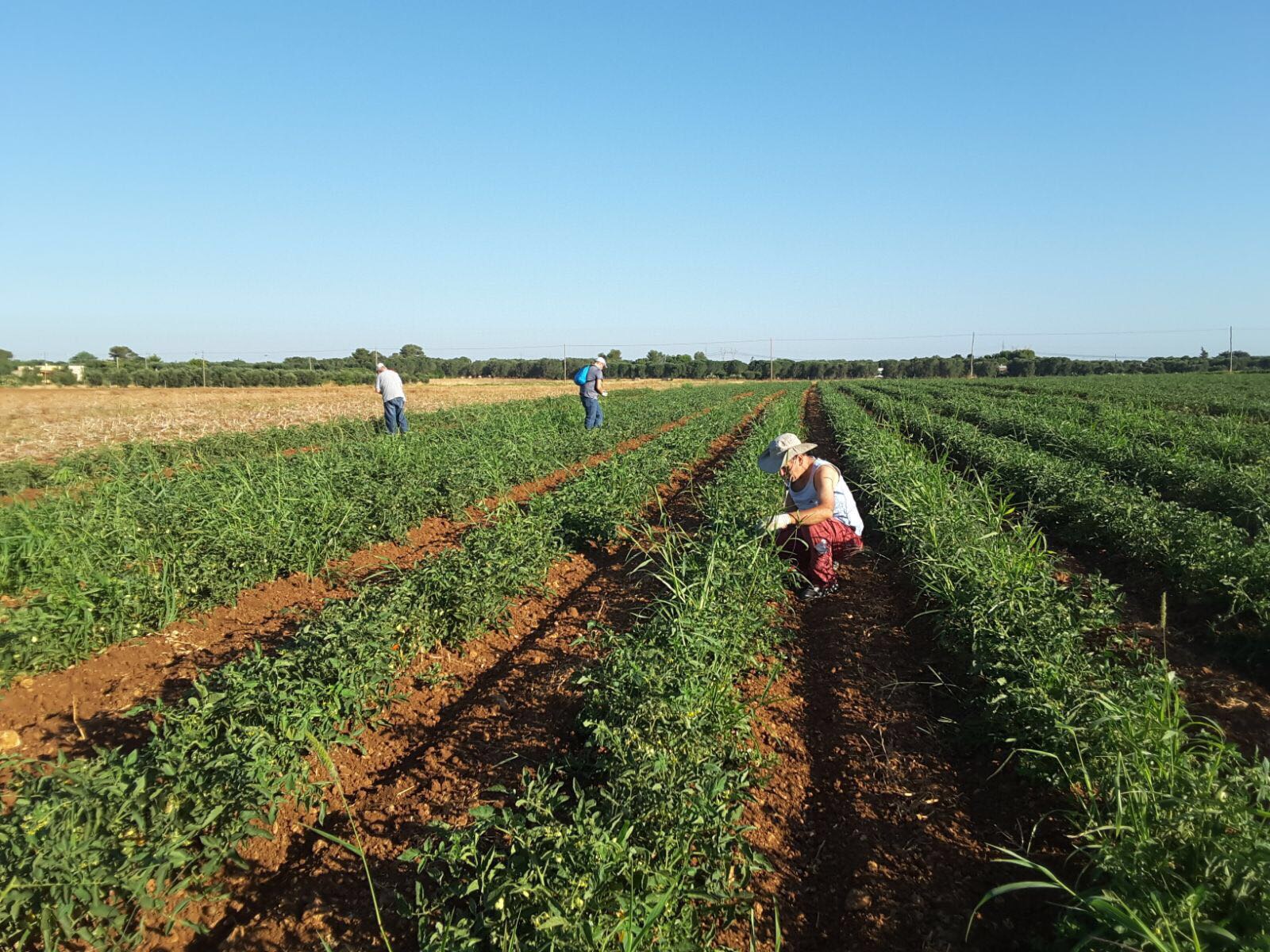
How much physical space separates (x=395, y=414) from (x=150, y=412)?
1354cm

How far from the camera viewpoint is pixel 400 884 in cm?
268

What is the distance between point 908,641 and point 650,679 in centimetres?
264

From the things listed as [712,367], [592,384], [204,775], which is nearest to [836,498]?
[204,775]

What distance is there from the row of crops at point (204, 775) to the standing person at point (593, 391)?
10.8 meters

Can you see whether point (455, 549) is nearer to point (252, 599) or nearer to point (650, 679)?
point (252, 599)

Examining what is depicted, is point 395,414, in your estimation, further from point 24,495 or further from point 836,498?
point 836,498

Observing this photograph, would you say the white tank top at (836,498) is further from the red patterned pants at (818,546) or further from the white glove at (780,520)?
the white glove at (780,520)

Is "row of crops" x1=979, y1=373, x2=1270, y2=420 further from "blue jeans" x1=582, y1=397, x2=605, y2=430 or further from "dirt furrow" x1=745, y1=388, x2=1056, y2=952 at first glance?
"dirt furrow" x1=745, y1=388, x2=1056, y2=952

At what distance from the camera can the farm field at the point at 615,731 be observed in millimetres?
2270

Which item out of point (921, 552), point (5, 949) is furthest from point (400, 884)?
point (921, 552)

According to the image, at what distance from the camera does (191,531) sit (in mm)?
5645

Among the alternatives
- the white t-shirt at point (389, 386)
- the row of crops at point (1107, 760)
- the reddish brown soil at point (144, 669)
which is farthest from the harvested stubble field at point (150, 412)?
the row of crops at point (1107, 760)

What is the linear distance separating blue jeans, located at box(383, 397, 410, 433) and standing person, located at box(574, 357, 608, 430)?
12.9 feet

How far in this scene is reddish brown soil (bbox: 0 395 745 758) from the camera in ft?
11.8
